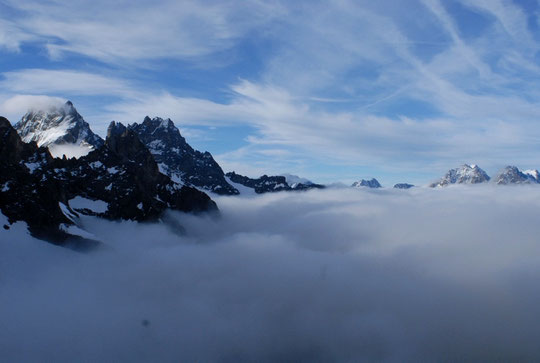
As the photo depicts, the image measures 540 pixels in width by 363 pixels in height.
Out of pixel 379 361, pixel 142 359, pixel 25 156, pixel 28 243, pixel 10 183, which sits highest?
pixel 25 156

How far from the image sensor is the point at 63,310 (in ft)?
366

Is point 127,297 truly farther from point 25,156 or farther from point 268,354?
point 25,156

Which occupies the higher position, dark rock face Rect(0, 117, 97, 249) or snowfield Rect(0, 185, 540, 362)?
dark rock face Rect(0, 117, 97, 249)

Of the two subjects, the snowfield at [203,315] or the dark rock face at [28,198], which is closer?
the snowfield at [203,315]

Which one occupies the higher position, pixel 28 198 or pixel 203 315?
pixel 28 198

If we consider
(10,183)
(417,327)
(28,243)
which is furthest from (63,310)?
(417,327)

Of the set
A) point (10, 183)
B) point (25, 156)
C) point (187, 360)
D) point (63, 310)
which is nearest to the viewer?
point (63, 310)

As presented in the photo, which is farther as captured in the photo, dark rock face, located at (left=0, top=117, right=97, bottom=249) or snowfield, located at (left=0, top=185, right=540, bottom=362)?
dark rock face, located at (left=0, top=117, right=97, bottom=249)

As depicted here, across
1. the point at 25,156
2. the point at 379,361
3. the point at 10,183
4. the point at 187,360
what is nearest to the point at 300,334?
the point at 379,361

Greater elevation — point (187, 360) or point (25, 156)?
point (25, 156)

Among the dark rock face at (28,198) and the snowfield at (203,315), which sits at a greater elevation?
the dark rock face at (28,198)

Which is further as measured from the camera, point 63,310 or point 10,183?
point 10,183

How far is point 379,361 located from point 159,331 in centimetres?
9048

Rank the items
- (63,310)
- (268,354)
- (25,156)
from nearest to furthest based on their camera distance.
Result: (63,310) < (268,354) < (25,156)
